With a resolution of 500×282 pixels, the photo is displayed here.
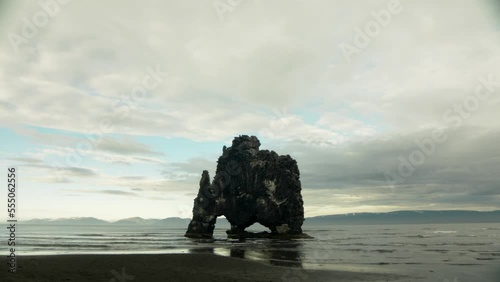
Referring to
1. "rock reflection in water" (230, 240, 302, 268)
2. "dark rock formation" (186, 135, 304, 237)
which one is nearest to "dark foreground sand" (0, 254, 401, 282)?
"rock reflection in water" (230, 240, 302, 268)

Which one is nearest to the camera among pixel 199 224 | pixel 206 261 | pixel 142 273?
pixel 142 273

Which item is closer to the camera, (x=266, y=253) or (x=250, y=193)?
(x=266, y=253)

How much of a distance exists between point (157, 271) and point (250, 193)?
84.5m

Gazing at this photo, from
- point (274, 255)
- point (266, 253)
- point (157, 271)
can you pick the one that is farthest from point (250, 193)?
point (157, 271)

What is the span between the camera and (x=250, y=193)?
11038 cm

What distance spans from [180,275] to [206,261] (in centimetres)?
787

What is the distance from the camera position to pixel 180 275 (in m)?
25.3

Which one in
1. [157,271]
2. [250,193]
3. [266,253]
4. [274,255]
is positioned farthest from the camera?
[250,193]

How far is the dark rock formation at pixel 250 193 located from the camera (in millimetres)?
104375

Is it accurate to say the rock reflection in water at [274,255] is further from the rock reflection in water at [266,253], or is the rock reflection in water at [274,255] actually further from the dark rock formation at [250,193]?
the dark rock formation at [250,193]

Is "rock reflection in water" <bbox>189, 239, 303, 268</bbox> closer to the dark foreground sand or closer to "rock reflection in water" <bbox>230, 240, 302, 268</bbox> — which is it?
"rock reflection in water" <bbox>230, 240, 302, 268</bbox>

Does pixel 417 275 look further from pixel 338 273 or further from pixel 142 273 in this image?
pixel 142 273

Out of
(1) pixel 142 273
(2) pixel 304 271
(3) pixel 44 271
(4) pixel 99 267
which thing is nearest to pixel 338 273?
(2) pixel 304 271

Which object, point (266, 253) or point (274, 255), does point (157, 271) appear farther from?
point (266, 253)
